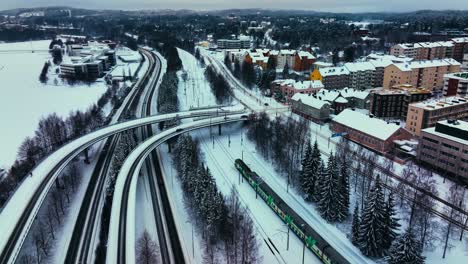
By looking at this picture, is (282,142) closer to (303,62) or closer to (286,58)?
(303,62)

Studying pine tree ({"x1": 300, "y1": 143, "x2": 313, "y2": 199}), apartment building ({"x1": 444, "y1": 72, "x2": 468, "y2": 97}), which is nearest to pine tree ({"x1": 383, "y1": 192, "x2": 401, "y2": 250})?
pine tree ({"x1": 300, "y1": 143, "x2": 313, "y2": 199})

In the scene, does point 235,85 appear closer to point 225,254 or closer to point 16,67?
point 225,254

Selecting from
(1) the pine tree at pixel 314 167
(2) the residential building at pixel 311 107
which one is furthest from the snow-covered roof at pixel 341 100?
(1) the pine tree at pixel 314 167

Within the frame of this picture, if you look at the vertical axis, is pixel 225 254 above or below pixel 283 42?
below

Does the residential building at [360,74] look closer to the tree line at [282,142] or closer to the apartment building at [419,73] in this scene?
the apartment building at [419,73]

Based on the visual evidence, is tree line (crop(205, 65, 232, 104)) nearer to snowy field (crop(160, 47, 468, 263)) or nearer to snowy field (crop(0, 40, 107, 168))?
snowy field (crop(160, 47, 468, 263))

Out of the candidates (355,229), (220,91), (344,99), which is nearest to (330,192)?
(355,229)

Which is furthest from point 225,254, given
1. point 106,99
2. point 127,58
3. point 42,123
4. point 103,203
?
point 127,58
